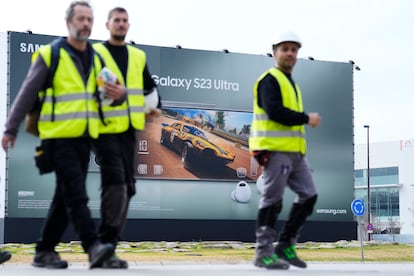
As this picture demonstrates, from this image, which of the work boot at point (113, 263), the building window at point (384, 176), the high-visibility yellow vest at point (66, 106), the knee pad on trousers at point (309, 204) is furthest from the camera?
the building window at point (384, 176)

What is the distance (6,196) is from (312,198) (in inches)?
1021

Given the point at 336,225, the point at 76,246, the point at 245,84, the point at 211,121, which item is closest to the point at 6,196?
the point at 76,246

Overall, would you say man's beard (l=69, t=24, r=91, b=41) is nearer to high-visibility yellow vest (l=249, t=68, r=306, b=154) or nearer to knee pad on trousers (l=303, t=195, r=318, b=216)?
high-visibility yellow vest (l=249, t=68, r=306, b=154)

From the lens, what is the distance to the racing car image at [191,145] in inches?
1236

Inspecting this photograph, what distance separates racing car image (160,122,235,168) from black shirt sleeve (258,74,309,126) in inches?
1010

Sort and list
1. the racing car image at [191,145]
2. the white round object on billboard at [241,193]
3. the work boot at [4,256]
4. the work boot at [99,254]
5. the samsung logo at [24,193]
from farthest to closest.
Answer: the white round object on billboard at [241,193], the racing car image at [191,145], the samsung logo at [24,193], the work boot at [4,256], the work boot at [99,254]

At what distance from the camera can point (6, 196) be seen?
99.9 feet

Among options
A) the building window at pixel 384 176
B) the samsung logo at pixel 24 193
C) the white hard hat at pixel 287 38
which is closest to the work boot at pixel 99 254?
the white hard hat at pixel 287 38

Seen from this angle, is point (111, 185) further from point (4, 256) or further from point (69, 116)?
point (4, 256)

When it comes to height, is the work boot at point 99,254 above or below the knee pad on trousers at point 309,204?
below

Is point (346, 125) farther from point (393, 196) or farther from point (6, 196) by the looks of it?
point (393, 196)

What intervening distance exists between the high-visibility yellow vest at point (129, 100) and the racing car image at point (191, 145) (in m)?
25.7

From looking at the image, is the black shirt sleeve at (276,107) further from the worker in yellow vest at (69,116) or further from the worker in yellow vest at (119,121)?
the worker in yellow vest at (69,116)

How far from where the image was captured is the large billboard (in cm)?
3073
